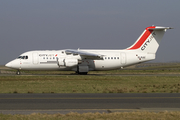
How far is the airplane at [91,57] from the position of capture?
3638 centimetres

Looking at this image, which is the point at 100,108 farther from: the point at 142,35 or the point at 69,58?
the point at 142,35

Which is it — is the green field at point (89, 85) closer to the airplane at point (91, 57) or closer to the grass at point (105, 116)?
the airplane at point (91, 57)

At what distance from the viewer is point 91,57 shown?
36.8 m

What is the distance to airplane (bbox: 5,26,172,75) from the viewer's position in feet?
119

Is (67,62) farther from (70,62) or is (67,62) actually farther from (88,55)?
(88,55)

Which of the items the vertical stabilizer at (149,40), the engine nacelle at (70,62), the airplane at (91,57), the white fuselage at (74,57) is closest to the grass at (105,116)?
the airplane at (91,57)

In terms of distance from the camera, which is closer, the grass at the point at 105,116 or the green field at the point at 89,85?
the grass at the point at 105,116

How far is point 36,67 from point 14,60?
10.9 ft

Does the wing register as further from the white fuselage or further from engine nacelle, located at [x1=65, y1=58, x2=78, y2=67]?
engine nacelle, located at [x1=65, y1=58, x2=78, y2=67]

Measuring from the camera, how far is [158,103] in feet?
41.8

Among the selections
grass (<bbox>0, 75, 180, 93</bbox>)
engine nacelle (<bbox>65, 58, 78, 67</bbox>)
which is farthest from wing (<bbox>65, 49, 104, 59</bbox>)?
grass (<bbox>0, 75, 180, 93</bbox>)

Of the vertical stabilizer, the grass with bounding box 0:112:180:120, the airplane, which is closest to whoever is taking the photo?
the grass with bounding box 0:112:180:120

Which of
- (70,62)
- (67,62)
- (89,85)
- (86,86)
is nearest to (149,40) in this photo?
(70,62)

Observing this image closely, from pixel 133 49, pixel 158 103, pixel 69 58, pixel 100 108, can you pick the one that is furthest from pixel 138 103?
pixel 133 49
